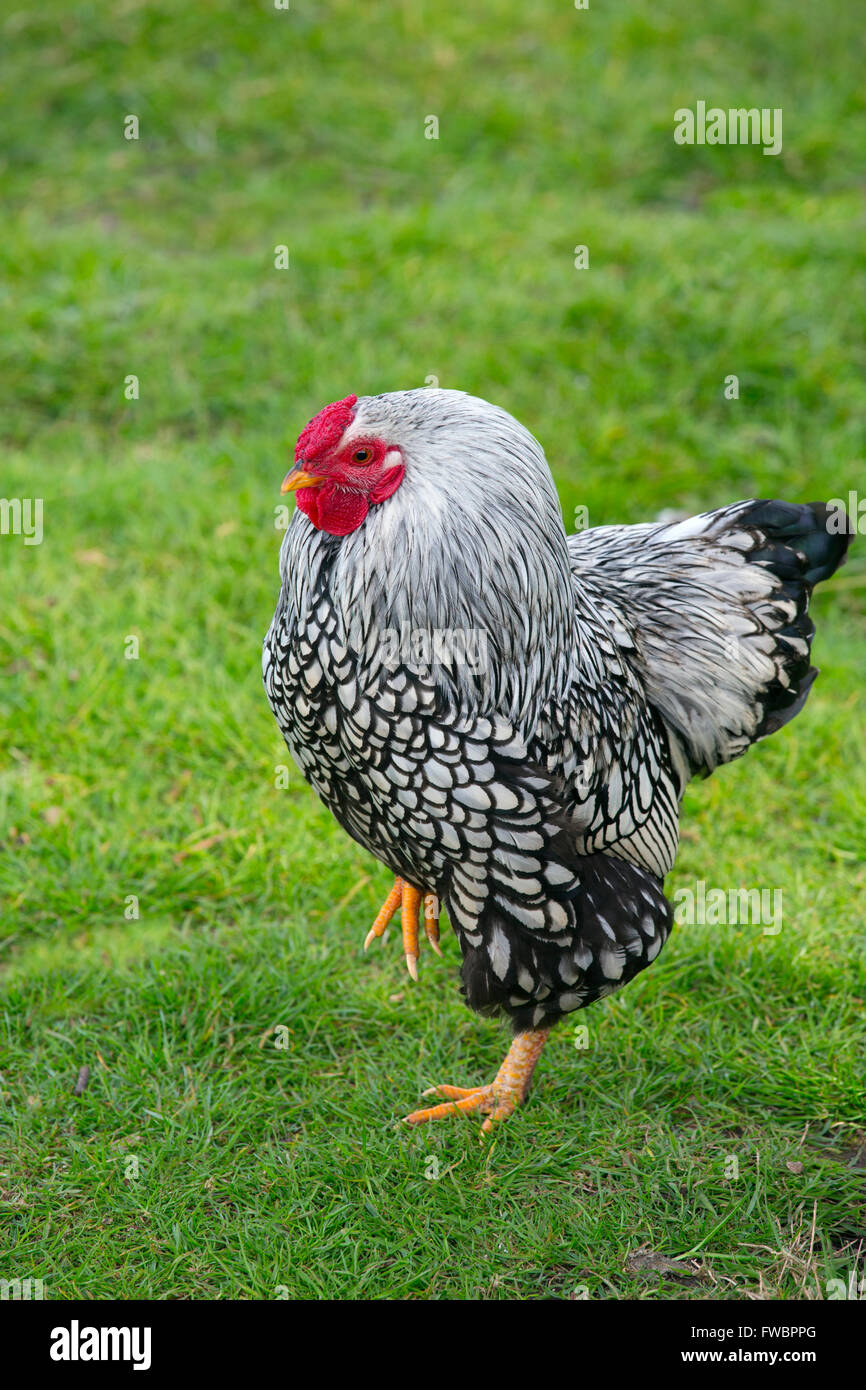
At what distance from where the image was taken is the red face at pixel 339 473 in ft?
8.91

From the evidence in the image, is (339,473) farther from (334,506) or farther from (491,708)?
(491,708)

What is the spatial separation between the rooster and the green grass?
18.7 inches

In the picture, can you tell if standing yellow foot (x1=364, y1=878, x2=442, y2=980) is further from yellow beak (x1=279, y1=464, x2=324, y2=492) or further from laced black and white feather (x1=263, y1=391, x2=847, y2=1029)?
yellow beak (x1=279, y1=464, x2=324, y2=492)

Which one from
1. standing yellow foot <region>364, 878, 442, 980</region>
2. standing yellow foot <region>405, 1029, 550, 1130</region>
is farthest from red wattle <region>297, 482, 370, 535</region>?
standing yellow foot <region>405, 1029, 550, 1130</region>

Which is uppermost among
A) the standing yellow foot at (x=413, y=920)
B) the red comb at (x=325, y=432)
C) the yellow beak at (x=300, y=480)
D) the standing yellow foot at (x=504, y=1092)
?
the red comb at (x=325, y=432)

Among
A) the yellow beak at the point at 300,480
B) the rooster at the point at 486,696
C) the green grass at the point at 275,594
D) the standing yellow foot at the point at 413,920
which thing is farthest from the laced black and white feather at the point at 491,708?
the green grass at the point at 275,594

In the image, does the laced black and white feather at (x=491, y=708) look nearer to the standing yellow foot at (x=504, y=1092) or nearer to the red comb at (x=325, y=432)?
the red comb at (x=325, y=432)

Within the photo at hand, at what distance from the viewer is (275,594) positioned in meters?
5.24

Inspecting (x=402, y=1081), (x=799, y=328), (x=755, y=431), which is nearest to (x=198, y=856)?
(x=402, y=1081)

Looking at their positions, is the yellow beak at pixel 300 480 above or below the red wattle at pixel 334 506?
above

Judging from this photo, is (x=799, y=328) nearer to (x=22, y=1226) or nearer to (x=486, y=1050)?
(x=486, y=1050)

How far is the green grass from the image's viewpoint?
324 centimetres

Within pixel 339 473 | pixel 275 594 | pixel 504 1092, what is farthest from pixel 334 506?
pixel 275 594

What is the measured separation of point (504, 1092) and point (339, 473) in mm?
1845
